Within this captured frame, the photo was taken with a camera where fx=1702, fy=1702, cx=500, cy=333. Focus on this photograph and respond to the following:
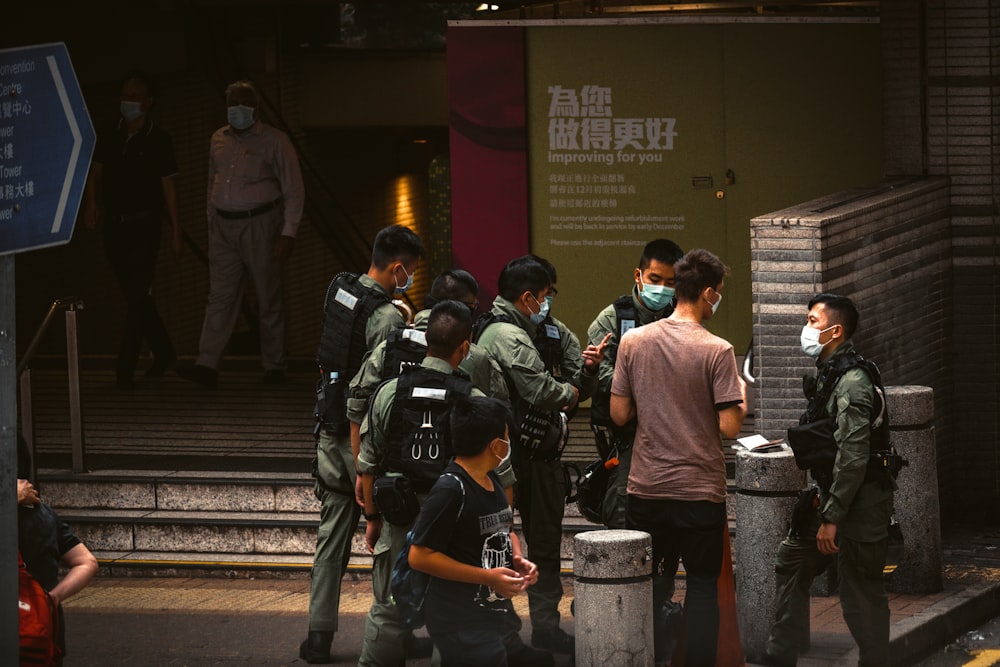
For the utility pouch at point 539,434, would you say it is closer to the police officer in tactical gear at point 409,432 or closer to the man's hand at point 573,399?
the man's hand at point 573,399

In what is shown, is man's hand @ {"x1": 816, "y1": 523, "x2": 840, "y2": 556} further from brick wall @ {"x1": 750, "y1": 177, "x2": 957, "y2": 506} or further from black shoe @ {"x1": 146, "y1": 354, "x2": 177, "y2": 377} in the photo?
black shoe @ {"x1": 146, "y1": 354, "x2": 177, "y2": 377}

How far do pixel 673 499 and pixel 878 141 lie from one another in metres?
5.34

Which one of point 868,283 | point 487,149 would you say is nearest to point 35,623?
point 868,283

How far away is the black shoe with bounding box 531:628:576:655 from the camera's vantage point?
8195mm

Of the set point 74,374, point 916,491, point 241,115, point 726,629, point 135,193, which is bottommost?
point 726,629

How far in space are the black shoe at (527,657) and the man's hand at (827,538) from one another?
1392 mm

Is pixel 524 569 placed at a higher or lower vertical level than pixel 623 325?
lower

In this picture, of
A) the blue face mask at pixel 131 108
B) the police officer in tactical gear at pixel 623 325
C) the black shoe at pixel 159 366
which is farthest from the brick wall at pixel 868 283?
the black shoe at pixel 159 366

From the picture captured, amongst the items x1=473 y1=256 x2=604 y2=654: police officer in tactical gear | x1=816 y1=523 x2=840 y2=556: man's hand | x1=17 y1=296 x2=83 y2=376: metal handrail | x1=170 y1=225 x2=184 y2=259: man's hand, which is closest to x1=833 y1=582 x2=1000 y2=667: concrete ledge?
x1=816 y1=523 x2=840 y2=556: man's hand

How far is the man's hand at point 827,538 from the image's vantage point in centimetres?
743

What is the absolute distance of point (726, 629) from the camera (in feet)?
24.2

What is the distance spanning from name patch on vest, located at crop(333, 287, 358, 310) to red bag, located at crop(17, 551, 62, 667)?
250 centimetres

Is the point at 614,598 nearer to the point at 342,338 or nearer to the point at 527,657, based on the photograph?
the point at 527,657

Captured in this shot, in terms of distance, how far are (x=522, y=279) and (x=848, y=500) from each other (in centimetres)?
181
